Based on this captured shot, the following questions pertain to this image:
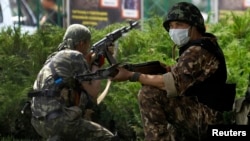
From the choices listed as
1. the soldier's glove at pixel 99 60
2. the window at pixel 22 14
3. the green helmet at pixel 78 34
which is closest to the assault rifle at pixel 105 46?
the soldier's glove at pixel 99 60

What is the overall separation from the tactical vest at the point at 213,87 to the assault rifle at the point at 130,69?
0.25 metres

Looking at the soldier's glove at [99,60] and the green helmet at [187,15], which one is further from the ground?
the green helmet at [187,15]

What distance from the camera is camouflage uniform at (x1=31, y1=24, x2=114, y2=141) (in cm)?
699

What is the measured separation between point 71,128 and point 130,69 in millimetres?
1051

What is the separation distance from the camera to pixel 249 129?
594 centimetres

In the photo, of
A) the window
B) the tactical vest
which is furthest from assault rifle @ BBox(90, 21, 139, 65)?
the window

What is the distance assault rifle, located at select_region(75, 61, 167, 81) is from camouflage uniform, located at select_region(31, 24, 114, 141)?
29 centimetres

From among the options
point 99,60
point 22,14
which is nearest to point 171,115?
point 99,60

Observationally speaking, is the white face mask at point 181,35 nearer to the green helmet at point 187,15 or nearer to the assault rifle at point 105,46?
the green helmet at point 187,15

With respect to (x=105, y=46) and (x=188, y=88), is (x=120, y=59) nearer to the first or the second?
(x=105, y=46)

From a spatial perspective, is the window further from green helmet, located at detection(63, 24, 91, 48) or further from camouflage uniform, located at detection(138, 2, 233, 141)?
camouflage uniform, located at detection(138, 2, 233, 141)

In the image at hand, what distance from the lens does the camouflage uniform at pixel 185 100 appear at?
6254 millimetres

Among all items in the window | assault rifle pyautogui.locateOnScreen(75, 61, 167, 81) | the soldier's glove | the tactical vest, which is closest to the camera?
assault rifle pyautogui.locateOnScreen(75, 61, 167, 81)

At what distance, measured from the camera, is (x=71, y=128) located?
7.10m
